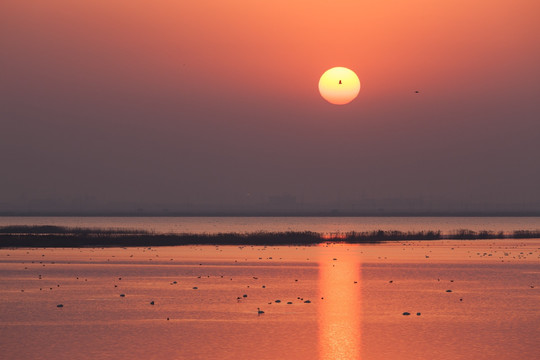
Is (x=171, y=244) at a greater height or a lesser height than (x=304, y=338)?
greater

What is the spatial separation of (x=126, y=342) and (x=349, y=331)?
22.8 feet

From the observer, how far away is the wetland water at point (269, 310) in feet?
77.8

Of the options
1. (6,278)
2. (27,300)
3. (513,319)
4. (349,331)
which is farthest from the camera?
(6,278)

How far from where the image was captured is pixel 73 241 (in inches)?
3708

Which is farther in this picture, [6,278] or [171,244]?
[171,244]

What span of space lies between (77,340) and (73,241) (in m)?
71.1

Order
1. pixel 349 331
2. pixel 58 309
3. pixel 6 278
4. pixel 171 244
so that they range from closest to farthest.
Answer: pixel 349 331 → pixel 58 309 → pixel 6 278 → pixel 171 244

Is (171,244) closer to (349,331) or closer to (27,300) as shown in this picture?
(27,300)

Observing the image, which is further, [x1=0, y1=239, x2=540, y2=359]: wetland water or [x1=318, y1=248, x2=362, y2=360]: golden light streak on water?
[x1=0, y1=239, x2=540, y2=359]: wetland water

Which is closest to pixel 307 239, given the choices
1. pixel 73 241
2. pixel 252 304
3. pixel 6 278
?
pixel 73 241

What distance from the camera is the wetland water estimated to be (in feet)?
77.8

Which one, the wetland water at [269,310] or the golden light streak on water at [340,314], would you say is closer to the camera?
the golden light streak on water at [340,314]

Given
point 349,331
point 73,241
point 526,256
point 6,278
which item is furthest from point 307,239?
point 349,331

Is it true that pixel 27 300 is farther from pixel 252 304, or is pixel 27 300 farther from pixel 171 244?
pixel 171 244
